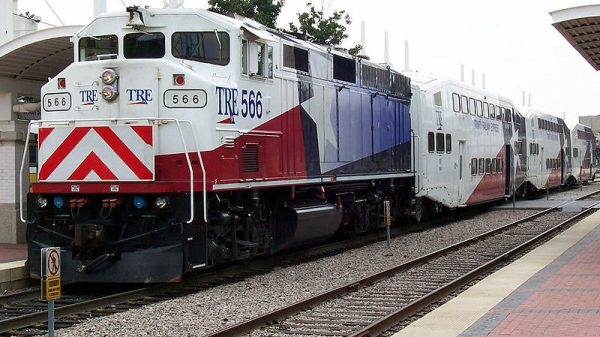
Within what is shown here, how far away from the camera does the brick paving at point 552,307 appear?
7.30 metres

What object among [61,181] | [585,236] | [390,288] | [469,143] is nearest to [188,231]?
[61,181]

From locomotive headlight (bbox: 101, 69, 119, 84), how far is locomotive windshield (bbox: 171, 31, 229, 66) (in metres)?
0.94

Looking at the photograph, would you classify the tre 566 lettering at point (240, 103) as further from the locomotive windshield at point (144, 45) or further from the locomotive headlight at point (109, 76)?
the locomotive headlight at point (109, 76)

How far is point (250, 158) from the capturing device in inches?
447

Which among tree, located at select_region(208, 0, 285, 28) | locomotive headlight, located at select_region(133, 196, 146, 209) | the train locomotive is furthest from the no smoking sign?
tree, located at select_region(208, 0, 285, 28)

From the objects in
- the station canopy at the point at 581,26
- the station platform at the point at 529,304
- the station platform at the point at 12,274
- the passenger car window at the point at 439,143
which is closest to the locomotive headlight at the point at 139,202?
the station platform at the point at 12,274

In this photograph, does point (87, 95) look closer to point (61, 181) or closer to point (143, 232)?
point (61, 181)

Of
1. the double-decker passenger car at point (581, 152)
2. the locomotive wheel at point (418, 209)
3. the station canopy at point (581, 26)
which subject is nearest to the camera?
the station canopy at point (581, 26)

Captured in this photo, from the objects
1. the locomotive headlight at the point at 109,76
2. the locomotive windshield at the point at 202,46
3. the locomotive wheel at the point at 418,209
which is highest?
the locomotive windshield at the point at 202,46

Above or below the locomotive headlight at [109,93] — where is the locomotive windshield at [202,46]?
above

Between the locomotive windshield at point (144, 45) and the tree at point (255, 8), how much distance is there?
56.5ft

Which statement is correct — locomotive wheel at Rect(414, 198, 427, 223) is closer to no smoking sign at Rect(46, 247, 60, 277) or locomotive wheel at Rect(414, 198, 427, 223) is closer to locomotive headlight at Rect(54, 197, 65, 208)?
locomotive headlight at Rect(54, 197, 65, 208)

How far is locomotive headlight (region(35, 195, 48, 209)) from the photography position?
10500 millimetres

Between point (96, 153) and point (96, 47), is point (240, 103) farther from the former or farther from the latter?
point (96, 47)
